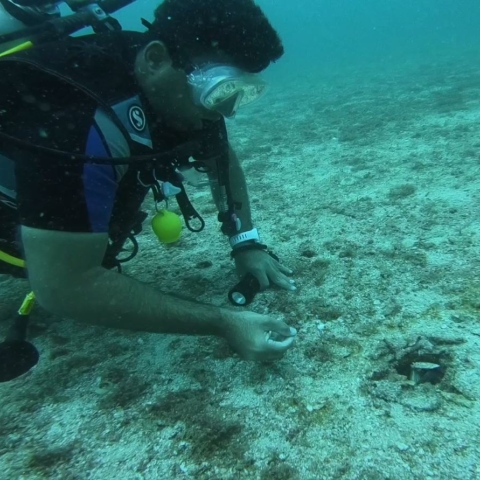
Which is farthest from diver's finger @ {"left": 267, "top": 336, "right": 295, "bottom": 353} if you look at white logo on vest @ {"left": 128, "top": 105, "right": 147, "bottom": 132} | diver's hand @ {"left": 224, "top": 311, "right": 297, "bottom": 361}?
white logo on vest @ {"left": 128, "top": 105, "right": 147, "bottom": 132}

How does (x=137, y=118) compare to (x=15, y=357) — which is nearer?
(x=137, y=118)

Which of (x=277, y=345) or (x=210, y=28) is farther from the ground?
(x=210, y=28)

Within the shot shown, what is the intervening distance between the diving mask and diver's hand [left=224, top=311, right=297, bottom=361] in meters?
1.11

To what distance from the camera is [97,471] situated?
160 centimetres

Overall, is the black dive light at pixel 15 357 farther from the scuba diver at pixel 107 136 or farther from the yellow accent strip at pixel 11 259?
the yellow accent strip at pixel 11 259

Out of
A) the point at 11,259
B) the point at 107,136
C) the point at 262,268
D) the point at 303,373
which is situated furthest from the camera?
the point at 262,268

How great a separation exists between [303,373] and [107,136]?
5.09 ft

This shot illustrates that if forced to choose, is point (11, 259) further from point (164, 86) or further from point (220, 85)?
point (220, 85)

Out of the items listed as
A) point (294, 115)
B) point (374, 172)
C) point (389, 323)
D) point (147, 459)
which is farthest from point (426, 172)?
→ point (294, 115)

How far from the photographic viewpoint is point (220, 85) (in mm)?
1850

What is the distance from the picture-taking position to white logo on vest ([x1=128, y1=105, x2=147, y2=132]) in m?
1.76

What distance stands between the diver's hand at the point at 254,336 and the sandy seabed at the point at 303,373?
8.5 inches

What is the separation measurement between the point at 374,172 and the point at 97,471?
14.7 ft

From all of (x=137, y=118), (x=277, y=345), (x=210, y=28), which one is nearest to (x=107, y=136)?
(x=137, y=118)
